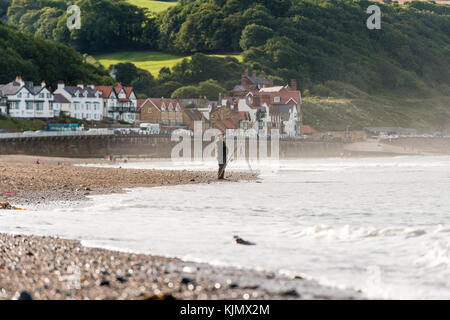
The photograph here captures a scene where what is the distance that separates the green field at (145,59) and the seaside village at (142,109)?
136 ft

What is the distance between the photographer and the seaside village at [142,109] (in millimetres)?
86500

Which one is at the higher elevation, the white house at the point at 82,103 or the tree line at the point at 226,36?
A: the tree line at the point at 226,36

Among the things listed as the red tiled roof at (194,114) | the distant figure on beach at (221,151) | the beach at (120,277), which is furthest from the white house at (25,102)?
the beach at (120,277)

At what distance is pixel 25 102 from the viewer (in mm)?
85938

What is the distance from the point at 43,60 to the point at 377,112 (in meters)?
87.6

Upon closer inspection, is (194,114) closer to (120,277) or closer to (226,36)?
(226,36)

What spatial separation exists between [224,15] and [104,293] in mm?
187598

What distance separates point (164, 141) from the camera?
76.1 meters

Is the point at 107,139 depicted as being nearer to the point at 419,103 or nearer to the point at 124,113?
the point at 124,113

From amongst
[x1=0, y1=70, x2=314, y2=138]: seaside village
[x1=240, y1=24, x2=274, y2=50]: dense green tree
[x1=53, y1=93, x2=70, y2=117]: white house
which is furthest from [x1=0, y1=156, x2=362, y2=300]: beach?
[x1=240, y1=24, x2=274, y2=50]: dense green tree

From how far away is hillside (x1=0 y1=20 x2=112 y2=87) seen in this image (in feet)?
351

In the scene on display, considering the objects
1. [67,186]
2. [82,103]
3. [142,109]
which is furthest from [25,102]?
[67,186]

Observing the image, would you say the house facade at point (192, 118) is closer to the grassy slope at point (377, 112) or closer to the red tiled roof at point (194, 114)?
the red tiled roof at point (194, 114)

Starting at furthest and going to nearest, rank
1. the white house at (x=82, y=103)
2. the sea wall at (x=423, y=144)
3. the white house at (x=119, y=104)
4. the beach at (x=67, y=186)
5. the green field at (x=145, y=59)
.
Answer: the green field at (x=145, y=59) < the sea wall at (x=423, y=144) < the white house at (x=119, y=104) < the white house at (x=82, y=103) < the beach at (x=67, y=186)
